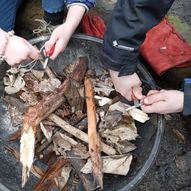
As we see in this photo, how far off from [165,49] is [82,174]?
2.95 ft

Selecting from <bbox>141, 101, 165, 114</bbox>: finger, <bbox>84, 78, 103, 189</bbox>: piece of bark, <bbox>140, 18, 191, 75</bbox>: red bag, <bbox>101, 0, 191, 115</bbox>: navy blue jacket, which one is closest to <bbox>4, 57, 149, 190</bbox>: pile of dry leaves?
<bbox>84, 78, 103, 189</bbox>: piece of bark

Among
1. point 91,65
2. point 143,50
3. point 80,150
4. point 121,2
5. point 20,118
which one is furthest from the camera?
point 143,50

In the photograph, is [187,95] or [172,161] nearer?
[187,95]

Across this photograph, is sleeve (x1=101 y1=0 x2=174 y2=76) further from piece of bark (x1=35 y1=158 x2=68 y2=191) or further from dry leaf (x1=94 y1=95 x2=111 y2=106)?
piece of bark (x1=35 y1=158 x2=68 y2=191)

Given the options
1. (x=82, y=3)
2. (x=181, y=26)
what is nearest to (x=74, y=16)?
(x=82, y=3)

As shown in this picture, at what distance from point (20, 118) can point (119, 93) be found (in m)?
0.50

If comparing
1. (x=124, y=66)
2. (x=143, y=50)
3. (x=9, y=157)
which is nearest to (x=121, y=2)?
(x=124, y=66)

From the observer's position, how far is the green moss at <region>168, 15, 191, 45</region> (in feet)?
8.10

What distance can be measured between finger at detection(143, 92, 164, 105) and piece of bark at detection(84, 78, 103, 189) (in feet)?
0.87

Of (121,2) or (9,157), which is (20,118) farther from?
(121,2)

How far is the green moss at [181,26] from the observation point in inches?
97.2

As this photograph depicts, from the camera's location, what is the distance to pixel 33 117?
72.4 inches

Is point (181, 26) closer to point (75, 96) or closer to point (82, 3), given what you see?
point (82, 3)

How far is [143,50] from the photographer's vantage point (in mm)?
2285
